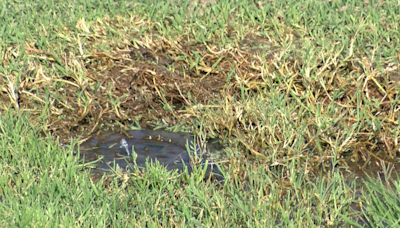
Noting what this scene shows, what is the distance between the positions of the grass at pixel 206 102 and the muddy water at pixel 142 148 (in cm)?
9

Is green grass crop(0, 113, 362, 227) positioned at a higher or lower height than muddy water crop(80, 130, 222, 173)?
higher

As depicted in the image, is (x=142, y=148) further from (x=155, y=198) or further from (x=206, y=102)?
(x=155, y=198)

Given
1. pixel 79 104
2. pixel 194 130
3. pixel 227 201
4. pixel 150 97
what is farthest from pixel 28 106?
pixel 227 201

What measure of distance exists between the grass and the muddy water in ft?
0.30

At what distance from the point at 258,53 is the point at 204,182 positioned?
1390mm

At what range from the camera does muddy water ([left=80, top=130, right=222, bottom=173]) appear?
354 cm

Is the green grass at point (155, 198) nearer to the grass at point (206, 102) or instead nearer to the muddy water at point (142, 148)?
the grass at point (206, 102)

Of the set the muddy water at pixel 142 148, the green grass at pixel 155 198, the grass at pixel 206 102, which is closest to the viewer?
the green grass at pixel 155 198

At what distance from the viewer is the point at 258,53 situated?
169 inches

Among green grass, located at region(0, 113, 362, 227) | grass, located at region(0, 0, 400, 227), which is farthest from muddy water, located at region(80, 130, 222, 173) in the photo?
green grass, located at region(0, 113, 362, 227)

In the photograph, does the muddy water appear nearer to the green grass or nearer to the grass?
the grass

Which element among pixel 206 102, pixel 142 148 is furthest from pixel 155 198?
pixel 206 102

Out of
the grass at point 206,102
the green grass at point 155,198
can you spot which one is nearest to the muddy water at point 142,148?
the grass at point 206,102

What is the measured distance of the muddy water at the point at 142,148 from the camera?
3539 millimetres
